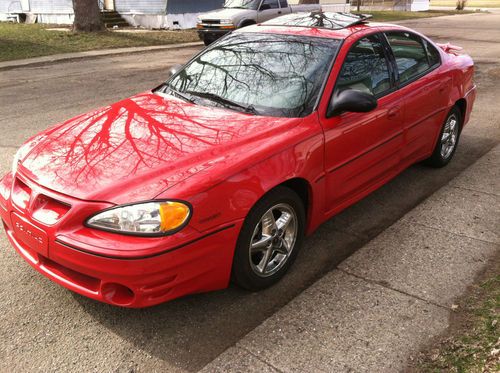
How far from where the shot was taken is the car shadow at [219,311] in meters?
2.89

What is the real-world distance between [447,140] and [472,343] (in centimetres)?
312

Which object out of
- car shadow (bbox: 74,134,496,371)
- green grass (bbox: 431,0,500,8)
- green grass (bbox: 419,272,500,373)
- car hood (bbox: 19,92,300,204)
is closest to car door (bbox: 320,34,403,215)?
car shadow (bbox: 74,134,496,371)

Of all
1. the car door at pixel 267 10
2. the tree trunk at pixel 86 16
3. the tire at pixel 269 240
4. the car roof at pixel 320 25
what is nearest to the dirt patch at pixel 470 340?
the tire at pixel 269 240

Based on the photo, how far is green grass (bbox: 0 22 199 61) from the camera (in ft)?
52.8

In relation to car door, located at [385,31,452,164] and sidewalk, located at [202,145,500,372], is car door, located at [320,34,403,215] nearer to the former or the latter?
car door, located at [385,31,452,164]

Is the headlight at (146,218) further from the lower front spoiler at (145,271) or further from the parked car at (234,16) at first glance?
the parked car at (234,16)

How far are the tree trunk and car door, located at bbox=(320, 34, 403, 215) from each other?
57.1 feet

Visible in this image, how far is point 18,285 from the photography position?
3443mm

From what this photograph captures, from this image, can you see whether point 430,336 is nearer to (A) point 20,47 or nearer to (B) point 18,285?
(B) point 18,285

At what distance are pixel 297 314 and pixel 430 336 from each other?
78 cm

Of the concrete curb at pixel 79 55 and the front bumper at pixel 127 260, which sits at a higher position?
the front bumper at pixel 127 260

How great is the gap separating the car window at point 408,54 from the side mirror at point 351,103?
104cm

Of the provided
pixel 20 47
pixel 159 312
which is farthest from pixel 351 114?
pixel 20 47

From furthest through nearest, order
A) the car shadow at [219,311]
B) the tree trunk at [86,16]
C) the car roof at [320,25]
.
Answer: the tree trunk at [86,16]
the car roof at [320,25]
the car shadow at [219,311]
